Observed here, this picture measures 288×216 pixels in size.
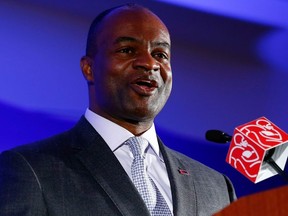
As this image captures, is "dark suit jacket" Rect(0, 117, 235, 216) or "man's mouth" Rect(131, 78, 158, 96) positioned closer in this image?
"dark suit jacket" Rect(0, 117, 235, 216)

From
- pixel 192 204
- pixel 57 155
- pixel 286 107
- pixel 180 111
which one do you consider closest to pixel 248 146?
pixel 192 204

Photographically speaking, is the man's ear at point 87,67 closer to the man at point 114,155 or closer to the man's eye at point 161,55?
the man at point 114,155

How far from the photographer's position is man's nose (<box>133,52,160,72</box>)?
1.81 m

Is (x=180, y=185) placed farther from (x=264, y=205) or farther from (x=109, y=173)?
(x=264, y=205)

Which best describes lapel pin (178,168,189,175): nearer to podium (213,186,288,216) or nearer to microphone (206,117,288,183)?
microphone (206,117,288,183)

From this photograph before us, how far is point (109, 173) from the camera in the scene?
5.63 feet

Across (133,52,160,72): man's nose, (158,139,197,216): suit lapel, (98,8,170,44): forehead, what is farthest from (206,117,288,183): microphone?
(98,8,170,44): forehead

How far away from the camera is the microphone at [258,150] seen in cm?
149

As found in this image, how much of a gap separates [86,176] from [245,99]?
3.99ft

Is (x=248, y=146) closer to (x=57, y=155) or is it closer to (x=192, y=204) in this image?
(x=192, y=204)

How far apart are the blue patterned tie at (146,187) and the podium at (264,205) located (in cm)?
77

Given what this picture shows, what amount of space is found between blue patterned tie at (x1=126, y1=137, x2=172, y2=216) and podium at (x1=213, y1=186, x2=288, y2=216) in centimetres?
77

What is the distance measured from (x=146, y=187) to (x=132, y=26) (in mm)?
499

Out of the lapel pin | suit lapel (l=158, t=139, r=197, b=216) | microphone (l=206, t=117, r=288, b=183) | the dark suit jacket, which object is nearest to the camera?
microphone (l=206, t=117, r=288, b=183)
